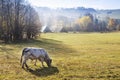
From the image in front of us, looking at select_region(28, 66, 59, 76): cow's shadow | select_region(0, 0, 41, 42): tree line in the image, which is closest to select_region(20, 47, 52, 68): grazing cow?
select_region(28, 66, 59, 76): cow's shadow

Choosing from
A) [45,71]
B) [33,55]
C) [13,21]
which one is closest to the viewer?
[45,71]

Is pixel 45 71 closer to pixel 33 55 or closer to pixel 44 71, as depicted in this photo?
pixel 44 71

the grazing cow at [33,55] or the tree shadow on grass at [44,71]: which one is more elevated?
the grazing cow at [33,55]

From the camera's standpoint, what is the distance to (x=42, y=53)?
82.9 feet

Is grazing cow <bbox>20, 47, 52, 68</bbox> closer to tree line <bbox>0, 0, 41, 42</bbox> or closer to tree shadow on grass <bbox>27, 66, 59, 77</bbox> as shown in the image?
tree shadow on grass <bbox>27, 66, 59, 77</bbox>

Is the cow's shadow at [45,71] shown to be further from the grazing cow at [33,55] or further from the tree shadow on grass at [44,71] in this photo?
the grazing cow at [33,55]

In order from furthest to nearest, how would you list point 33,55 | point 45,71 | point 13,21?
1. point 13,21
2. point 33,55
3. point 45,71

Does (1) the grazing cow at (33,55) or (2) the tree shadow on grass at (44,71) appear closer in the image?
(2) the tree shadow on grass at (44,71)

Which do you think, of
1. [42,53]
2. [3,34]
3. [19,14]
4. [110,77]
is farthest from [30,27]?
[110,77]

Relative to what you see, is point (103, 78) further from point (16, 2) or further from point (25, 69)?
point (16, 2)

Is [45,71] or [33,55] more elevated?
[33,55]

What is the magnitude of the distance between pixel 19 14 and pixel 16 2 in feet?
10.9

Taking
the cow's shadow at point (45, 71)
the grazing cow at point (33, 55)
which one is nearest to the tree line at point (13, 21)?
the grazing cow at point (33, 55)

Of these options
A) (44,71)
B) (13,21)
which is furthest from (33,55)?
(13,21)
